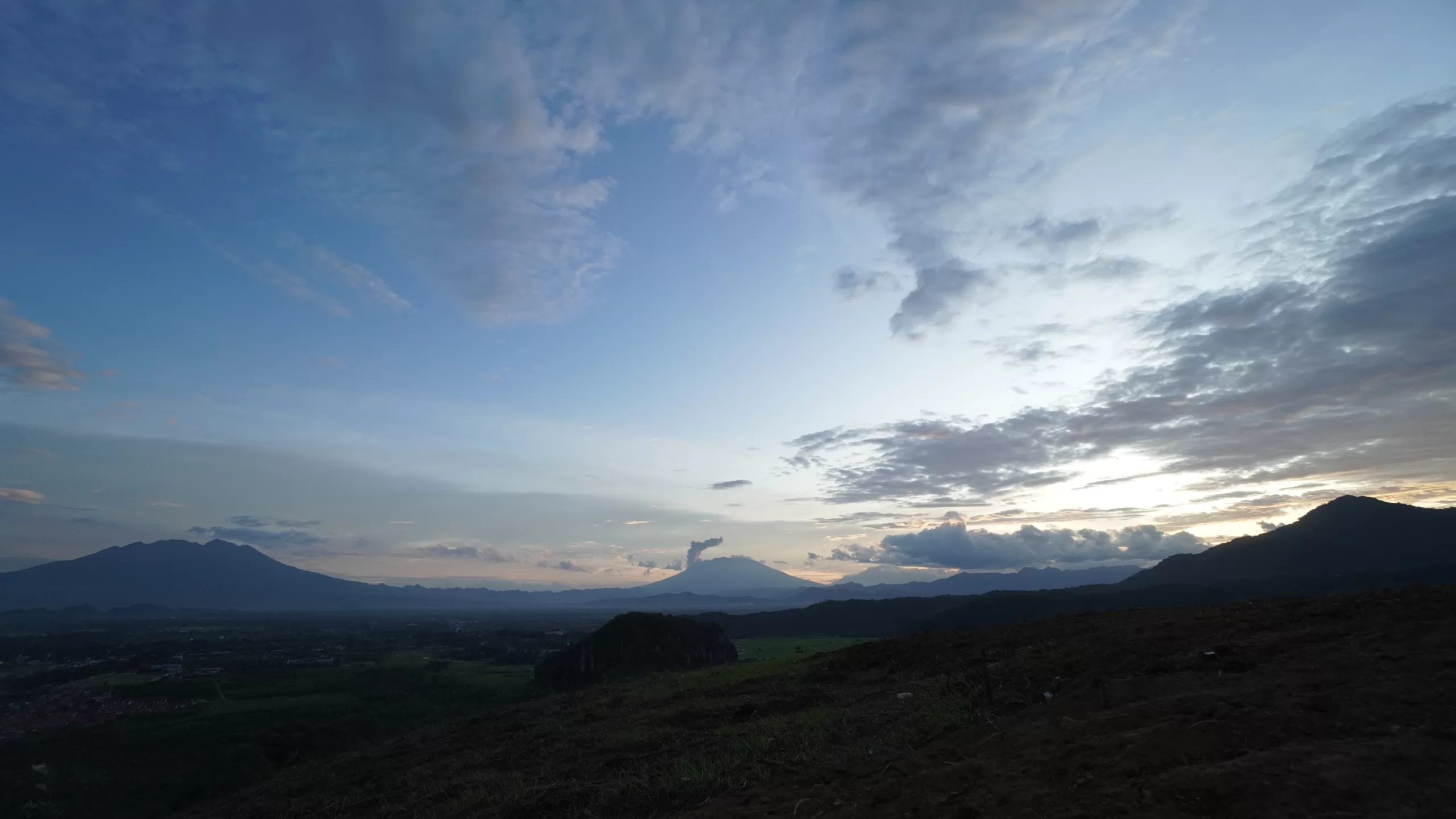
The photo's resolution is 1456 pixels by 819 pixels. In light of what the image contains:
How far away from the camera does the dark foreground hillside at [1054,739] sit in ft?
19.0

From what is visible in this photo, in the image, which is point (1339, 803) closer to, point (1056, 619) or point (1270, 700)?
point (1270, 700)

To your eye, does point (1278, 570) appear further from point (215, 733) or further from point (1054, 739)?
point (215, 733)

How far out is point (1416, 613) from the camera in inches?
389

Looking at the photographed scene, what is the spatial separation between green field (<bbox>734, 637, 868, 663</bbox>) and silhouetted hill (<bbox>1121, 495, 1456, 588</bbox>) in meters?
40.3

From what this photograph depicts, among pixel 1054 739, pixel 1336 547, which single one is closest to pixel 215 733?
pixel 1054 739

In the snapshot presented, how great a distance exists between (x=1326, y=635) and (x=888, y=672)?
30.3 feet

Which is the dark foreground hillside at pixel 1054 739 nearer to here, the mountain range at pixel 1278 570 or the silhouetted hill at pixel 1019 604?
the silhouetted hill at pixel 1019 604

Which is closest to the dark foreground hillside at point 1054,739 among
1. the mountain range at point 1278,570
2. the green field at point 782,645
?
the green field at point 782,645

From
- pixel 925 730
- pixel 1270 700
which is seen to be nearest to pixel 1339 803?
pixel 1270 700

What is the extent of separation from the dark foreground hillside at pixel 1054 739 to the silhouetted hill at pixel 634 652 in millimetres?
39281

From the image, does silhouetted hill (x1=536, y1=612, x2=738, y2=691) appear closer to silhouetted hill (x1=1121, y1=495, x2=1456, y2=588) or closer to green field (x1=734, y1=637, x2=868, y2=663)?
green field (x1=734, y1=637, x2=868, y2=663)

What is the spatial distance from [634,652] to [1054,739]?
53901 mm

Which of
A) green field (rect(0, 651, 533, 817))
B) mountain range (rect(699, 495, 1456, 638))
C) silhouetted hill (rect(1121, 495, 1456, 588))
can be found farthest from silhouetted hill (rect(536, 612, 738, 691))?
silhouetted hill (rect(1121, 495, 1456, 588))

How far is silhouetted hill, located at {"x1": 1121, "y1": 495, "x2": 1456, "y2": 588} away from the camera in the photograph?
234 feet
